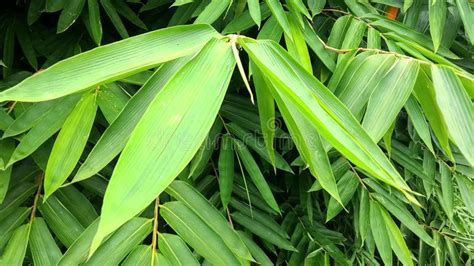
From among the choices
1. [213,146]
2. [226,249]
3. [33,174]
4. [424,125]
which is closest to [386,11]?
[424,125]

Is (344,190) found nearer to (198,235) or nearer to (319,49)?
(319,49)

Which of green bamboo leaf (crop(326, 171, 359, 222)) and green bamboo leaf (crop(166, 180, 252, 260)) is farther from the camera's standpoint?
green bamboo leaf (crop(326, 171, 359, 222))

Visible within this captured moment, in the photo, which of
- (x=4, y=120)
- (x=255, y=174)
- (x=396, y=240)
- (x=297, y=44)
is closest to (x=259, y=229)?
(x=255, y=174)

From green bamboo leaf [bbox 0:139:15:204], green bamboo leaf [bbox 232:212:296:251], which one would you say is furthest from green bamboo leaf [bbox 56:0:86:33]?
green bamboo leaf [bbox 232:212:296:251]

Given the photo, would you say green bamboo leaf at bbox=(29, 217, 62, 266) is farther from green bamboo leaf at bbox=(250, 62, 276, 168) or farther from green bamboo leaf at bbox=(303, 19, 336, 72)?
green bamboo leaf at bbox=(303, 19, 336, 72)

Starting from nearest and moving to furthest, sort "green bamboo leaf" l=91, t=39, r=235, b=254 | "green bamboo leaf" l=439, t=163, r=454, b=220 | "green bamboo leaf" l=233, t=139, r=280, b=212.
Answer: "green bamboo leaf" l=91, t=39, r=235, b=254, "green bamboo leaf" l=233, t=139, r=280, b=212, "green bamboo leaf" l=439, t=163, r=454, b=220

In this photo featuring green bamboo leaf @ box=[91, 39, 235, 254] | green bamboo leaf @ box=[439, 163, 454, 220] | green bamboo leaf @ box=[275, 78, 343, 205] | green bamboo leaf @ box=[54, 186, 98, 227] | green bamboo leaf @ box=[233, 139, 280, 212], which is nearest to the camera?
green bamboo leaf @ box=[91, 39, 235, 254]

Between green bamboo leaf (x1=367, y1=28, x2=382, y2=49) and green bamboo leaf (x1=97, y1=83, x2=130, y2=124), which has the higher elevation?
green bamboo leaf (x1=367, y1=28, x2=382, y2=49)
